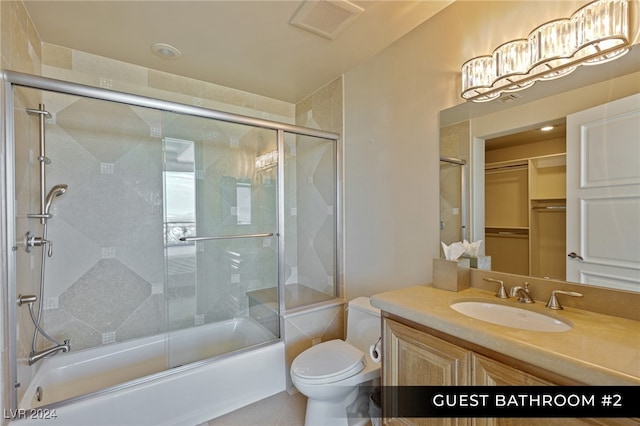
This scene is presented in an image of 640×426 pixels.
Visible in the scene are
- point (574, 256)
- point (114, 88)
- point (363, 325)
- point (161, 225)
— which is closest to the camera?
point (574, 256)

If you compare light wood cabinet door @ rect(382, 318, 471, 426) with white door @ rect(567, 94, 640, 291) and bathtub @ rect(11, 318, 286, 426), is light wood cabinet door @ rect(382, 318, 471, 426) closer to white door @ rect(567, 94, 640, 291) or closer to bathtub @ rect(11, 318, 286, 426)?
white door @ rect(567, 94, 640, 291)

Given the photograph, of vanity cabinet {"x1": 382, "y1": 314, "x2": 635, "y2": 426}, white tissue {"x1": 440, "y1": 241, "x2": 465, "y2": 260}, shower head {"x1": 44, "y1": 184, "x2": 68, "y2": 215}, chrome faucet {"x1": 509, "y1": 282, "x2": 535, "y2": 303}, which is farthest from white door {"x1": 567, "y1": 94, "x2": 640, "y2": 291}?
shower head {"x1": 44, "y1": 184, "x2": 68, "y2": 215}

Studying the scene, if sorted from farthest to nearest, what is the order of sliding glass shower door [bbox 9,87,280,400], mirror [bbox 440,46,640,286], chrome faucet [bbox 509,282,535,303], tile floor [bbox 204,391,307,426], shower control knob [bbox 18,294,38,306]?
1. sliding glass shower door [bbox 9,87,280,400]
2. tile floor [bbox 204,391,307,426]
3. shower control knob [bbox 18,294,38,306]
4. chrome faucet [bbox 509,282,535,303]
5. mirror [bbox 440,46,640,286]

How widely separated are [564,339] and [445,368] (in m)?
0.40

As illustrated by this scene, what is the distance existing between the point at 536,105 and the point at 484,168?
1.14 feet

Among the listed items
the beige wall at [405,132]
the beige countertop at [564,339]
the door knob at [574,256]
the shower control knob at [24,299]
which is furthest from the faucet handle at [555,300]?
the shower control knob at [24,299]

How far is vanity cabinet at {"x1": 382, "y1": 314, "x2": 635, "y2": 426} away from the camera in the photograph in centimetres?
84

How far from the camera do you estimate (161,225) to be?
2.30 m

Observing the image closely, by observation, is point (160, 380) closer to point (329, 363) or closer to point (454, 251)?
point (329, 363)

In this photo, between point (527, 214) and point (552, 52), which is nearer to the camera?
point (552, 52)

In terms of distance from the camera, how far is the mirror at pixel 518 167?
3.74 ft

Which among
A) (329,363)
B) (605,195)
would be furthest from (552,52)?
(329,363)

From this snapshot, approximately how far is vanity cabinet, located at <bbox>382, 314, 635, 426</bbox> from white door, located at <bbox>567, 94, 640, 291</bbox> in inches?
22.7

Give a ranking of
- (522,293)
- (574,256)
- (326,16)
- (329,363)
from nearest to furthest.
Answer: (574,256) → (522,293) → (329,363) → (326,16)
